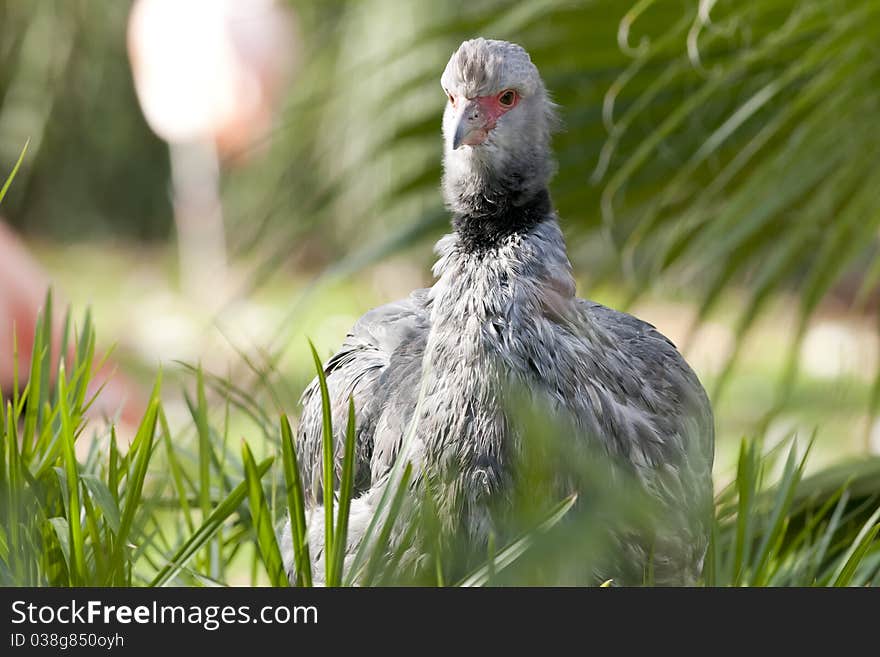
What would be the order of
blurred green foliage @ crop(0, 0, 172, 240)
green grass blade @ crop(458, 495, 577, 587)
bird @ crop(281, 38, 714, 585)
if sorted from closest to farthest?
green grass blade @ crop(458, 495, 577, 587) < bird @ crop(281, 38, 714, 585) < blurred green foliage @ crop(0, 0, 172, 240)

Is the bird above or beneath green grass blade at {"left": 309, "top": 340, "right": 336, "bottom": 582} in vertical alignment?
above

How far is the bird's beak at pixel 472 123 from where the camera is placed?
55 cm

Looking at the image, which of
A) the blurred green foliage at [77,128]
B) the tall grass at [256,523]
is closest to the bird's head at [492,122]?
the tall grass at [256,523]

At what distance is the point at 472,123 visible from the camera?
0.56 m

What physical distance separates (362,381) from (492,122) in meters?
0.15

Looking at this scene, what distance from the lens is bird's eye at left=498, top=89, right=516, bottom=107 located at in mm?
566

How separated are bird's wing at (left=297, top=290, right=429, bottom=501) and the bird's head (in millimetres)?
89

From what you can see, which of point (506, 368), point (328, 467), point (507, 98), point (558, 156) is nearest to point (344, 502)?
point (328, 467)

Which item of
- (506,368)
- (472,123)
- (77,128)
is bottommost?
(506,368)

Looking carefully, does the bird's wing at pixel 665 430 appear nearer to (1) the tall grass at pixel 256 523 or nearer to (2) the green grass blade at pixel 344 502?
(1) the tall grass at pixel 256 523

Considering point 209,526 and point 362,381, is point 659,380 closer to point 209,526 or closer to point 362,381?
point 362,381

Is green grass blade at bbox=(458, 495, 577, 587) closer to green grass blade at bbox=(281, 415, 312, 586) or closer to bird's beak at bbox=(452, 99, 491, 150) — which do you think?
green grass blade at bbox=(281, 415, 312, 586)

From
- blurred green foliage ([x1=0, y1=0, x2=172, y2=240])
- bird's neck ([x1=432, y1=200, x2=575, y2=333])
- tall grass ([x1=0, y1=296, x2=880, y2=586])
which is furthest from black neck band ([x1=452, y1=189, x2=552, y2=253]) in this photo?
blurred green foliage ([x1=0, y1=0, x2=172, y2=240])
